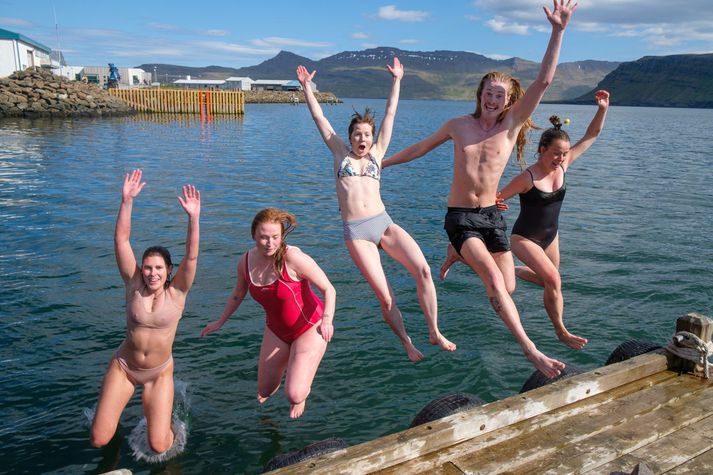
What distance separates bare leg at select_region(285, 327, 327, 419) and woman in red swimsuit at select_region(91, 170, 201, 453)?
1324 mm

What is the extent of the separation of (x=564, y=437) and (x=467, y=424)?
83 centimetres

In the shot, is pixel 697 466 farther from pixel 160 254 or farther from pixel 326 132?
pixel 160 254

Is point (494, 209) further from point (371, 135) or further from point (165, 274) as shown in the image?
point (165, 274)

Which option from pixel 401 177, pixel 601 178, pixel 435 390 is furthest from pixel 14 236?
pixel 601 178

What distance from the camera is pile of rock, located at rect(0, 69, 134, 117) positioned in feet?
164

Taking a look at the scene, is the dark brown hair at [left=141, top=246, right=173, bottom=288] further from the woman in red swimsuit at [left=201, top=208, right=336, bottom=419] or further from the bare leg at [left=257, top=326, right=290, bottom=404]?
the bare leg at [left=257, top=326, right=290, bottom=404]

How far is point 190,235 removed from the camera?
5.85 metres

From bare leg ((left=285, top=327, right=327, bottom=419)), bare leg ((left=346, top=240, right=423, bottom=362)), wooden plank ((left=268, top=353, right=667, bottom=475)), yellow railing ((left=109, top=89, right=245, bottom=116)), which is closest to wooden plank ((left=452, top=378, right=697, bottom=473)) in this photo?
wooden plank ((left=268, top=353, right=667, bottom=475))

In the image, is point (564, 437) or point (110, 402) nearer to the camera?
point (564, 437)

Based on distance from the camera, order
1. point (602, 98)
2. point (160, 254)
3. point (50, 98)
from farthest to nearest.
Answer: point (50, 98)
point (602, 98)
point (160, 254)

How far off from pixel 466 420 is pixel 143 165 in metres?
27.0

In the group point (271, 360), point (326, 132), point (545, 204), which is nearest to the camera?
point (326, 132)

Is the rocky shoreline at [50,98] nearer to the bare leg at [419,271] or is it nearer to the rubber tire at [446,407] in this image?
the bare leg at [419,271]

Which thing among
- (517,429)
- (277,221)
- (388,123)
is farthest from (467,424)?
(388,123)
